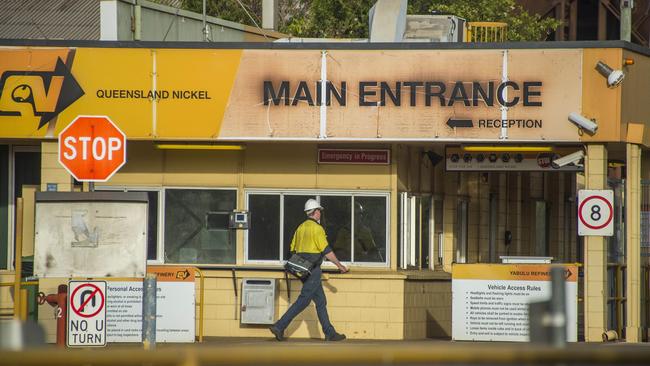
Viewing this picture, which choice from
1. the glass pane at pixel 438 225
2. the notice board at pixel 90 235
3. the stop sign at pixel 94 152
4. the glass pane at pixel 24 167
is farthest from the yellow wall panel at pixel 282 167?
the notice board at pixel 90 235

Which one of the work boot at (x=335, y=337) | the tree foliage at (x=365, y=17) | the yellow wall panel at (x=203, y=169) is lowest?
the work boot at (x=335, y=337)

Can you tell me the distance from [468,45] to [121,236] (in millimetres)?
6796

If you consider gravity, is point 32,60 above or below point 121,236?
above

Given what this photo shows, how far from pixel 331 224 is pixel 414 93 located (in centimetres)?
245

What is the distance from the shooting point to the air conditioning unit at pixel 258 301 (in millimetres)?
20766

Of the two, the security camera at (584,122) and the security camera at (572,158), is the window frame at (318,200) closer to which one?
the security camera at (572,158)

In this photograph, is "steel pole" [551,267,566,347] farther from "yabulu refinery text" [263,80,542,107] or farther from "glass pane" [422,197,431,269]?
"glass pane" [422,197,431,269]

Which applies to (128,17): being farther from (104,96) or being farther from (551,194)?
(551,194)

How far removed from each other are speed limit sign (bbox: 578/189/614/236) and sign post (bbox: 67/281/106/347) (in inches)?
288

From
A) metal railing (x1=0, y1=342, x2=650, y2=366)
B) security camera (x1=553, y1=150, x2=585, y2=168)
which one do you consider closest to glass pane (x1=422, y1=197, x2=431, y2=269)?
security camera (x1=553, y1=150, x2=585, y2=168)

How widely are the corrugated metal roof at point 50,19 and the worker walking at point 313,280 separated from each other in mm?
7818

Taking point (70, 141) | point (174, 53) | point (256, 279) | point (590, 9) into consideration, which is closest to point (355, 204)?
point (256, 279)

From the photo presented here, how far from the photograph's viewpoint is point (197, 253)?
21375 millimetres

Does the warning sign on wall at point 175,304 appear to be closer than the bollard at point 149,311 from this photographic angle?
No
